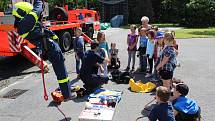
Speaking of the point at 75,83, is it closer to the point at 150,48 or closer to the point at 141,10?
the point at 150,48

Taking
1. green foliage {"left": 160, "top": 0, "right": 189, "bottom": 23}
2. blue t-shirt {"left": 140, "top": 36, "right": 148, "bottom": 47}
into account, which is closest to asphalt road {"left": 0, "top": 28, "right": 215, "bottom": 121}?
blue t-shirt {"left": 140, "top": 36, "right": 148, "bottom": 47}

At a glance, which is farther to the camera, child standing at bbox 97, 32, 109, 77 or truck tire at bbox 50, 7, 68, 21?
truck tire at bbox 50, 7, 68, 21

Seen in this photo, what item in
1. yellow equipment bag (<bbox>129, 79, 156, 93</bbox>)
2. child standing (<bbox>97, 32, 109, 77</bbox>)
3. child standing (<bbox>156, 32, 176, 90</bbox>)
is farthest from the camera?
child standing (<bbox>97, 32, 109, 77</bbox>)

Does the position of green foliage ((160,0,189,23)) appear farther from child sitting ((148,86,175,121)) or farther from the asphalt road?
child sitting ((148,86,175,121))

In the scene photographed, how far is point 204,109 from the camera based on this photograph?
23.2 feet

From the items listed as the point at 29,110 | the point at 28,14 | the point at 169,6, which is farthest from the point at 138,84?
the point at 169,6

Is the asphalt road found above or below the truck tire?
below

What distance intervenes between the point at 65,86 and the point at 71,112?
21.2 inches

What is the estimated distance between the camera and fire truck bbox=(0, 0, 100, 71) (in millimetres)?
10609

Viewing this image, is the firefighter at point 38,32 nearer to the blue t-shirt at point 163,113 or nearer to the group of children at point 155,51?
the group of children at point 155,51

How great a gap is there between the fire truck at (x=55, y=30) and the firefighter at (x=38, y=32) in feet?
5.09

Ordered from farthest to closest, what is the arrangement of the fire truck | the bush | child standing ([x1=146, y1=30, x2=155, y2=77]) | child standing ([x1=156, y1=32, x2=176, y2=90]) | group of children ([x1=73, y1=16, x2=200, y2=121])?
Result: the bush, the fire truck, child standing ([x1=146, y1=30, x2=155, y2=77]), child standing ([x1=156, y1=32, x2=176, y2=90]), group of children ([x1=73, y1=16, x2=200, y2=121])

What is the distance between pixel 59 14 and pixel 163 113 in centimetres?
1128

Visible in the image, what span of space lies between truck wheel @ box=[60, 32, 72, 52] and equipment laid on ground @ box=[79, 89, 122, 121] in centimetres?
611
